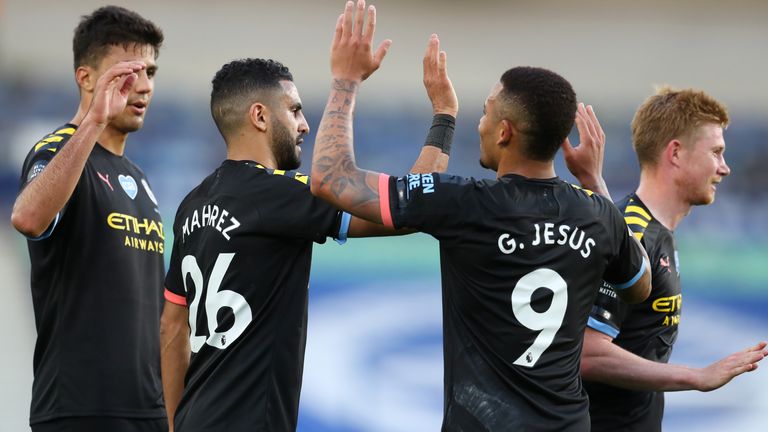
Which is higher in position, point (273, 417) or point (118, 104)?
point (118, 104)

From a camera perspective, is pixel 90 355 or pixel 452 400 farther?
pixel 90 355

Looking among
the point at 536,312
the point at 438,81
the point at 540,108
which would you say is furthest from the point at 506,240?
the point at 438,81

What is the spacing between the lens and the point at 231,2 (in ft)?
40.8

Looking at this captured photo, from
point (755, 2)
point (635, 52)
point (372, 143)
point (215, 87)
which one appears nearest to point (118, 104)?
point (215, 87)

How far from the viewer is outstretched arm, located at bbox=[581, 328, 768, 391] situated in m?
4.35

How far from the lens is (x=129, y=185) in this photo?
516 centimetres

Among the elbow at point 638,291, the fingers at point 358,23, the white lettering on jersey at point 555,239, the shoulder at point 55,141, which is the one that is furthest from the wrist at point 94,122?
the elbow at point 638,291

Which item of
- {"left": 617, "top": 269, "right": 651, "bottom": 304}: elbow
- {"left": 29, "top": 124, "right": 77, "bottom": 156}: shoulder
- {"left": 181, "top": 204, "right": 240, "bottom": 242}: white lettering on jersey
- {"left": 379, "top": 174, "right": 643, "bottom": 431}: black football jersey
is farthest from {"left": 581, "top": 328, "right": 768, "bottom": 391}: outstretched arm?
{"left": 29, "top": 124, "right": 77, "bottom": 156}: shoulder

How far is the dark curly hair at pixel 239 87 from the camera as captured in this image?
451 cm

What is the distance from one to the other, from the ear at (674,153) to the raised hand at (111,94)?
2864mm

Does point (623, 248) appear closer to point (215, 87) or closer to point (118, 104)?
point (215, 87)

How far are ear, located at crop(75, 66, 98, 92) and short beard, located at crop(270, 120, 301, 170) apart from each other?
1302mm

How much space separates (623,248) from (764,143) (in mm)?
9310

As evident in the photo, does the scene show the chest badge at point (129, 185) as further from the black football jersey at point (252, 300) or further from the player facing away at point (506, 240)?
the player facing away at point (506, 240)
